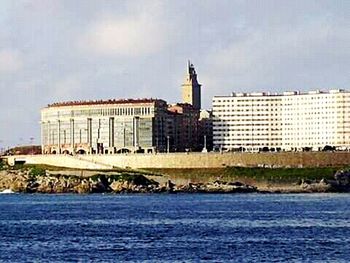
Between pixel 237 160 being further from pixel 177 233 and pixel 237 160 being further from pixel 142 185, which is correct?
pixel 177 233

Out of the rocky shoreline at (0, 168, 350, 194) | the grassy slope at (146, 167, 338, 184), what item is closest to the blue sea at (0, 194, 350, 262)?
the rocky shoreline at (0, 168, 350, 194)

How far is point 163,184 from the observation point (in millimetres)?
178000

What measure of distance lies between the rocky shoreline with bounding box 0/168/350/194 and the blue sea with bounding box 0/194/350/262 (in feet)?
154

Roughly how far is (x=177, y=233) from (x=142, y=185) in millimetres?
95125

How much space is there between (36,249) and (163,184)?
108987mm

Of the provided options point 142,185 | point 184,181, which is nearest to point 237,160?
point 184,181

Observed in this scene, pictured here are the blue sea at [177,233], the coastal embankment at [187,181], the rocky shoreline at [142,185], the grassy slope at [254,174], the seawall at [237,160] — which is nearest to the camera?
the blue sea at [177,233]

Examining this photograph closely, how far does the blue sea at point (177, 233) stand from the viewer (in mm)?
65062

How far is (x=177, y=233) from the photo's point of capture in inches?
3204

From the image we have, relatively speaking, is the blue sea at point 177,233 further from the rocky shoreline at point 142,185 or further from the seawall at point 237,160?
the seawall at point 237,160

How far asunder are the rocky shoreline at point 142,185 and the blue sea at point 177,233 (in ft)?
154

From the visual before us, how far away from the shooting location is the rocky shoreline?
569 ft

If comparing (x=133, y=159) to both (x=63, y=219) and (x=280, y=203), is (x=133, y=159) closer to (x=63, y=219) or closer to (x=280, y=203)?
(x=280, y=203)

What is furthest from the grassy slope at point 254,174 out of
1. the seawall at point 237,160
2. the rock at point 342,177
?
the seawall at point 237,160
